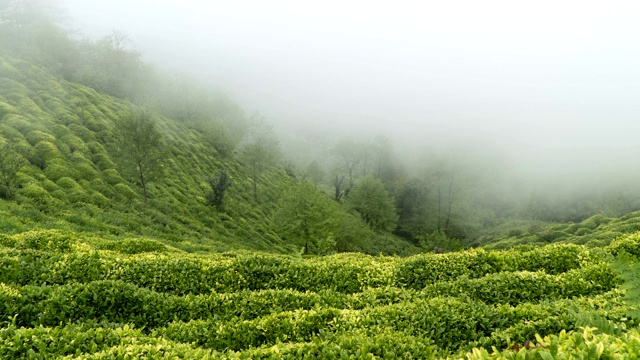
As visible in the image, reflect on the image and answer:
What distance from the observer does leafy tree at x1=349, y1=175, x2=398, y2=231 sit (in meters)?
93.4

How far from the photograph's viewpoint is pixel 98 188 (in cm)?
4303

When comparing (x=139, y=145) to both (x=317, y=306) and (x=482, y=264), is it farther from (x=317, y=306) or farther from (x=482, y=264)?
(x=482, y=264)

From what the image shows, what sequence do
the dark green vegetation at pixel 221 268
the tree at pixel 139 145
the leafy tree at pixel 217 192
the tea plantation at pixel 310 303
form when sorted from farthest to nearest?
the leafy tree at pixel 217 192
the tree at pixel 139 145
the dark green vegetation at pixel 221 268
the tea plantation at pixel 310 303

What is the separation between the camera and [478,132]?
611 feet

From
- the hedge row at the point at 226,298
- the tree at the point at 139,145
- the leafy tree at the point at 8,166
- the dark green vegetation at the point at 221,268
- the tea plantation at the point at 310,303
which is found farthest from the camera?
the tree at the point at 139,145

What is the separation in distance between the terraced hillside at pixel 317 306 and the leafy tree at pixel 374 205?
76.0 m

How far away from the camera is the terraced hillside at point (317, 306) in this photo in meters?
7.77

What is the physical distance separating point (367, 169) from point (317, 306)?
447ft

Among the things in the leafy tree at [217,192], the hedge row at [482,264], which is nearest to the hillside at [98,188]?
the leafy tree at [217,192]

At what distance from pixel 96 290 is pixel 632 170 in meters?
152

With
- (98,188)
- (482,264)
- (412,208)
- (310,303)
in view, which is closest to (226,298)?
(310,303)

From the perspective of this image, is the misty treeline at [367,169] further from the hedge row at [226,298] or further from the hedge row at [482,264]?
the hedge row at [226,298]

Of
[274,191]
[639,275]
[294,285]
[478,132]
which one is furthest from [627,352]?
[478,132]

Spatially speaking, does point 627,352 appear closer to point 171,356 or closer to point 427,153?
point 171,356
